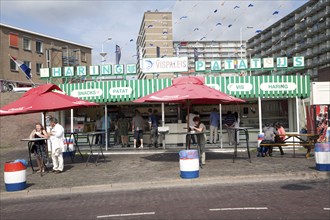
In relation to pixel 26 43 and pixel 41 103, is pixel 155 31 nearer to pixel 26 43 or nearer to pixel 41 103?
pixel 41 103

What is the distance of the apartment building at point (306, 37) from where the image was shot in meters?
79.6

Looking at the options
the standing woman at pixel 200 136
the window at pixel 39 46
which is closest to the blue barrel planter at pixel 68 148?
the standing woman at pixel 200 136

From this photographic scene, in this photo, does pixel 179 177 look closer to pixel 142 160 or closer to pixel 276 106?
pixel 142 160

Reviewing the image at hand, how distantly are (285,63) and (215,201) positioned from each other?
12.7 meters

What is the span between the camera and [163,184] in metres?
9.81

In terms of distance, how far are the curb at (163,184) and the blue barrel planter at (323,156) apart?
1.13 feet

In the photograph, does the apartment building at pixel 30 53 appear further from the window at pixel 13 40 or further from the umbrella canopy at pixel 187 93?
the umbrella canopy at pixel 187 93

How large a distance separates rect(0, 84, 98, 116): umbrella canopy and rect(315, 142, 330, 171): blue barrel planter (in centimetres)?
770

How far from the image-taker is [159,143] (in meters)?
19.5

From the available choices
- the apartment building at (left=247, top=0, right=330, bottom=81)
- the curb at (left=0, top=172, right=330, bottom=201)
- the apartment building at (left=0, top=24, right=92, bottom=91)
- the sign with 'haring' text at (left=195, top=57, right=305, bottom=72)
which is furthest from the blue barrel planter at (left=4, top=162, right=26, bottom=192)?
the apartment building at (left=247, top=0, right=330, bottom=81)

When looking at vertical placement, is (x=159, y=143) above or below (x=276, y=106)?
below

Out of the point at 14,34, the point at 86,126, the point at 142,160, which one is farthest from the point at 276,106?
the point at 14,34

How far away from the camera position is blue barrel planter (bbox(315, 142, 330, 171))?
34.5 ft

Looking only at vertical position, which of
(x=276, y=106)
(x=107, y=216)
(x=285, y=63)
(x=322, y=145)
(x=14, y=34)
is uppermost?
(x=14, y=34)
